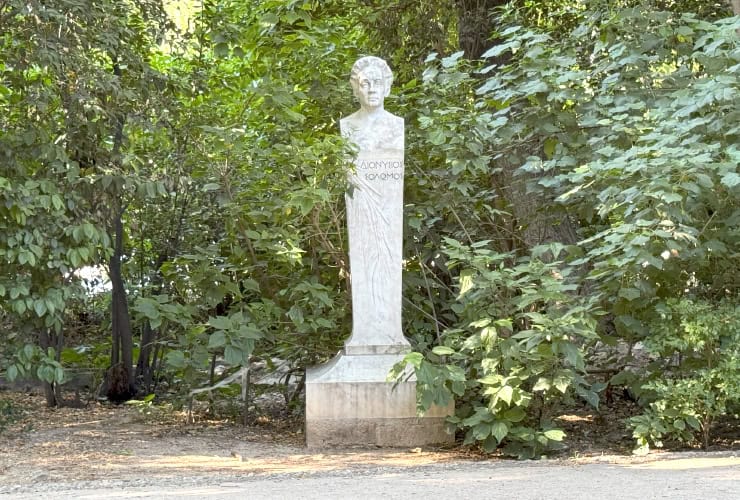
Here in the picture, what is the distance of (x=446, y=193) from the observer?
8586 millimetres

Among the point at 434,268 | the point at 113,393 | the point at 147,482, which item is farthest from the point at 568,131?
the point at 113,393

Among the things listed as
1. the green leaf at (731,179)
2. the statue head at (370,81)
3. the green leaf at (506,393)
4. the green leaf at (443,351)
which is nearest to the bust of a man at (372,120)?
the statue head at (370,81)

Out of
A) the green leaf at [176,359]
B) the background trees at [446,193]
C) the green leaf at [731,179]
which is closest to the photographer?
the green leaf at [731,179]

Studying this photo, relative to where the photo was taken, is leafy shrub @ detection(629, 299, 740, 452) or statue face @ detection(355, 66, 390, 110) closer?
leafy shrub @ detection(629, 299, 740, 452)

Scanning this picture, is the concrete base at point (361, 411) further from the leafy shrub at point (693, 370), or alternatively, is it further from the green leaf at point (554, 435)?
the leafy shrub at point (693, 370)

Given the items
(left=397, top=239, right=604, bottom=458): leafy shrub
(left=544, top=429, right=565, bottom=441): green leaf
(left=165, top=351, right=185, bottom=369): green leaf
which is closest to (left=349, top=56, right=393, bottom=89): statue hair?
(left=397, top=239, right=604, bottom=458): leafy shrub

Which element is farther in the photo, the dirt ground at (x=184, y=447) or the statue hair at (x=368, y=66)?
the statue hair at (x=368, y=66)

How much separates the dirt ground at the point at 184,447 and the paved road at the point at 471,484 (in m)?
0.46

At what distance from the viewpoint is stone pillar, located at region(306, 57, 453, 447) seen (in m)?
7.76

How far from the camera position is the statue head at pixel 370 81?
7.91 m

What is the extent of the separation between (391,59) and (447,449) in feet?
14.8

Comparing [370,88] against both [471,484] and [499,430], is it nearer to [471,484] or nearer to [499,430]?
[499,430]

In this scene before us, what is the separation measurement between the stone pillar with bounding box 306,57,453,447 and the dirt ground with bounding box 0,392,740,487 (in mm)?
177

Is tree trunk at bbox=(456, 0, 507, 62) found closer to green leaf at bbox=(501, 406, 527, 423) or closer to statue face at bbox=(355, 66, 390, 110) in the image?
statue face at bbox=(355, 66, 390, 110)
